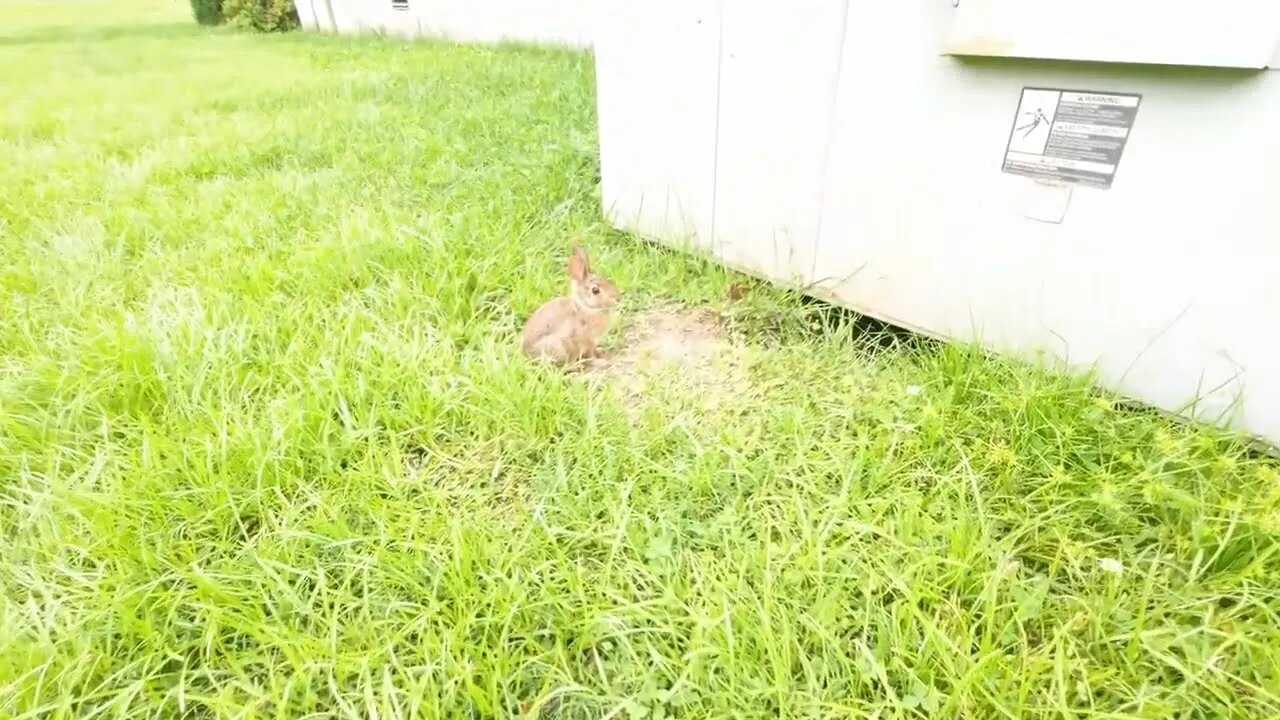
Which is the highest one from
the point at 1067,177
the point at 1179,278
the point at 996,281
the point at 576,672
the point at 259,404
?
the point at 1067,177

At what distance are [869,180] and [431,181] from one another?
2279 mm

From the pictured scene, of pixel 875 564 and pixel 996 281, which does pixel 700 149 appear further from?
pixel 875 564

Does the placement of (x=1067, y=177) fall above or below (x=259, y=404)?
above

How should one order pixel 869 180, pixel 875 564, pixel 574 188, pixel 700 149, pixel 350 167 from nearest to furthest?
pixel 875 564, pixel 869 180, pixel 700 149, pixel 574 188, pixel 350 167

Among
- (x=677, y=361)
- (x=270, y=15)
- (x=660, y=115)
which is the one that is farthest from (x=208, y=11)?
(x=677, y=361)

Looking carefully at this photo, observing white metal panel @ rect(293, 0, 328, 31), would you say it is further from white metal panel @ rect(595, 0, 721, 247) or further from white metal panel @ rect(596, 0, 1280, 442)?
white metal panel @ rect(596, 0, 1280, 442)

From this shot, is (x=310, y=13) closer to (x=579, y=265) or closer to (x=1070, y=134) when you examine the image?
(x=579, y=265)

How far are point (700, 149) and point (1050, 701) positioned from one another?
1969 millimetres

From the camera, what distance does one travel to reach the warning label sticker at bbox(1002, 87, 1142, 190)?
146 centimetres

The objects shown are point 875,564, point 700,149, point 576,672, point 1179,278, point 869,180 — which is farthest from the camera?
point 700,149

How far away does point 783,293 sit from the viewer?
2221mm

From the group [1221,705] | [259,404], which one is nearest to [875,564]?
[1221,705]

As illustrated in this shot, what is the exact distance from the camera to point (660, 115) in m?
2.47

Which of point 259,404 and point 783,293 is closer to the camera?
Result: point 259,404
